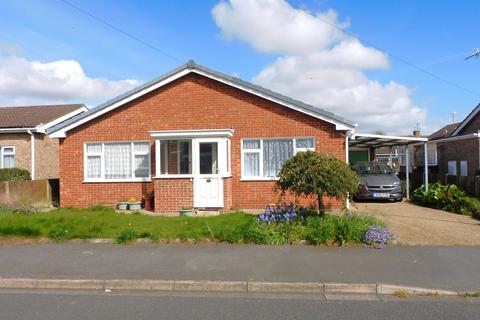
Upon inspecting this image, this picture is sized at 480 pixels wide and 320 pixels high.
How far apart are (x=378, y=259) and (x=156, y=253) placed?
13.6 feet

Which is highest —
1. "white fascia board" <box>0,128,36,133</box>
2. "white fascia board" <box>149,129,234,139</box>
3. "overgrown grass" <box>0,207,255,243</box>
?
"white fascia board" <box>0,128,36,133</box>

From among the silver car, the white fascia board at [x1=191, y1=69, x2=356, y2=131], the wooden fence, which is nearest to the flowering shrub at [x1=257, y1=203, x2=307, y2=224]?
the white fascia board at [x1=191, y1=69, x2=356, y2=131]

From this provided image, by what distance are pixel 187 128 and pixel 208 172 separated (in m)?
1.81

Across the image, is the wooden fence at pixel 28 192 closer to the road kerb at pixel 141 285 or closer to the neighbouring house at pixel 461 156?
the road kerb at pixel 141 285

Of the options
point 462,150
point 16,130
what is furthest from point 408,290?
point 16,130

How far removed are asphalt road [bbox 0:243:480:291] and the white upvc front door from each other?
14.8 ft

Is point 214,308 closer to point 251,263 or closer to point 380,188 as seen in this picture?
point 251,263

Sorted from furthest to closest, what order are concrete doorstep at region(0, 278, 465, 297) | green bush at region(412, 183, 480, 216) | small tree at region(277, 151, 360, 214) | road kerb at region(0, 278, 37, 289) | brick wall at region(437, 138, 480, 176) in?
brick wall at region(437, 138, 480, 176) < green bush at region(412, 183, 480, 216) < small tree at region(277, 151, 360, 214) < road kerb at region(0, 278, 37, 289) < concrete doorstep at region(0, 278, 465, 297)

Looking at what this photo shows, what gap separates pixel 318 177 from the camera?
9430mm

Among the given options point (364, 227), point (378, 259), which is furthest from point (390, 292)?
point (364, 227)

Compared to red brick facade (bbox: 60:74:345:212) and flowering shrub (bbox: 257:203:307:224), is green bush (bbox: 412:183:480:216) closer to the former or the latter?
red brick facade (bbox: 60:74:345:212)

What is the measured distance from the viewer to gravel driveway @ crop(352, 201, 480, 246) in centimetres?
924

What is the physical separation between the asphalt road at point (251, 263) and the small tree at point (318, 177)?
1.42 metres

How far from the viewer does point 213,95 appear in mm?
14664
